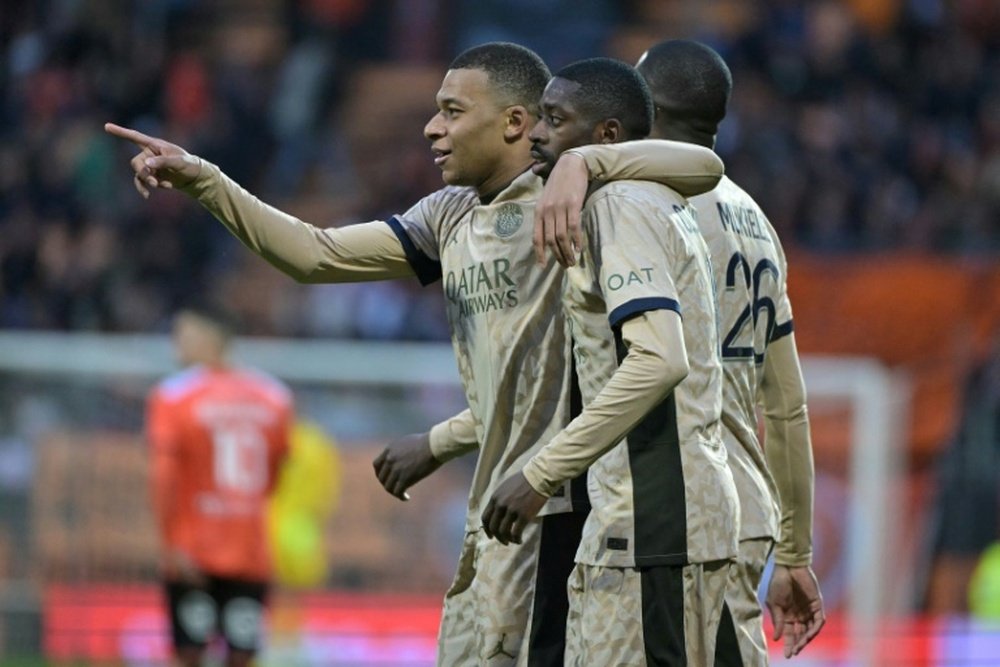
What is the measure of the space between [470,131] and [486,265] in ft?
1.13

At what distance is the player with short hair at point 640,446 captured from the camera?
12.8 ft

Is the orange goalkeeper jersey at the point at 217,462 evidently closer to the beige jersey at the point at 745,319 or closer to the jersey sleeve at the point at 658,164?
the beige jersey at the point at 745,319

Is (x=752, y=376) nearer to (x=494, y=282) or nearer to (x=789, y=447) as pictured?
(x=789, y=447)

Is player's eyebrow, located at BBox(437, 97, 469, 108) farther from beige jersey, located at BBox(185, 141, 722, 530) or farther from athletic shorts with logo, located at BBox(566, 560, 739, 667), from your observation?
athletic shorts with logo, located at BBox(566, 560, 739, 667)

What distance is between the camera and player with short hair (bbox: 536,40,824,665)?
15.0ft

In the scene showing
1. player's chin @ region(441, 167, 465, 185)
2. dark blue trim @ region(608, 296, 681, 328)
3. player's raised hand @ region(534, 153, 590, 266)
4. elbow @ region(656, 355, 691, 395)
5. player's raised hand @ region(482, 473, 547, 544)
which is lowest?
player's raised hand @ region(482, 473, 547, 544)

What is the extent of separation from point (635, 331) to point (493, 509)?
0.49m

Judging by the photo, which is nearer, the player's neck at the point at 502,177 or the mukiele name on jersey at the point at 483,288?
→ the mukiele name on jersey at the point at 483,288

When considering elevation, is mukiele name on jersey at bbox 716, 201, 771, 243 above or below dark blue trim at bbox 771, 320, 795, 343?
above

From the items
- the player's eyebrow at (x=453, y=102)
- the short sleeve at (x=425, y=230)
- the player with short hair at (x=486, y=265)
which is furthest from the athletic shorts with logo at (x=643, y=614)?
the player's eyebrow at (x=453, y=102)

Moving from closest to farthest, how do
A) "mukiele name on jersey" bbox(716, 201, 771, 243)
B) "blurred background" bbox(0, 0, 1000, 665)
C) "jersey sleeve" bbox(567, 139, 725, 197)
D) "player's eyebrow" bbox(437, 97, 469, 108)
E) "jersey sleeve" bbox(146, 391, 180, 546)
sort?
"jersey sleeve" bbox(567, 139, 725, 197), "player's eyebrow" bbox(437, 97, 469, 108), "mukiele name on jersey" bbox(716, 201, 771, 243), "jersey sleeve" bbox(146, 391, 180, 546), "blurred background" bbox(0, 0, 1000, 665)

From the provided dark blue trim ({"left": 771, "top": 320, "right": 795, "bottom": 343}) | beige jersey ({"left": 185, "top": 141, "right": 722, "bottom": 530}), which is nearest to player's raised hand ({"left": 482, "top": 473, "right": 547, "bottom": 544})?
beige jersey ({"left": 185, "top": 141, "right": 722, "bottom": 530})

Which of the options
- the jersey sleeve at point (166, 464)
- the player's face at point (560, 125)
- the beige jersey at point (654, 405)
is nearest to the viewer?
the beige jersey at point (654, 405)

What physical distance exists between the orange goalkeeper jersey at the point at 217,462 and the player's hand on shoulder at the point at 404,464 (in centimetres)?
430
